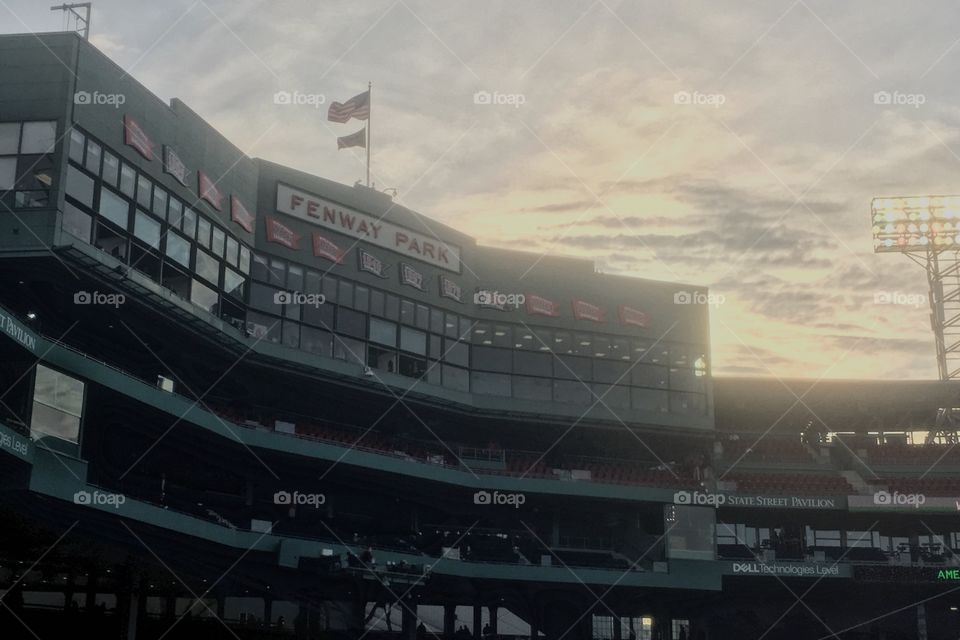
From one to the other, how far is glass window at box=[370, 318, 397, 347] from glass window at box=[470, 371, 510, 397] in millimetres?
5659

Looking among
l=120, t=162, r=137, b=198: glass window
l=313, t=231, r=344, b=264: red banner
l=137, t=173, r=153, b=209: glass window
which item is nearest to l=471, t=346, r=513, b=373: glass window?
l=313, t=231, r=344, b=264: red banner

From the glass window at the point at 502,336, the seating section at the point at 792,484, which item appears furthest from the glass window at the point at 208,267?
the seating section at the point at 792,484

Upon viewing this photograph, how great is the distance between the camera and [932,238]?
70438mm

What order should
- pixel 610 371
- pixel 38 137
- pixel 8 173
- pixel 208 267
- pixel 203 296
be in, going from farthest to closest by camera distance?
1. pixel 610 371
2. pixel 208 267
3. pixel 203 296
4. pixel 38 137
5. pixel 8 173

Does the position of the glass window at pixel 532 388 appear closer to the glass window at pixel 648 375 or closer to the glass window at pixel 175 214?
the glass window at pixel 648 375

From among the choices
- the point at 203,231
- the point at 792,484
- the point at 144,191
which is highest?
the point at 144,191

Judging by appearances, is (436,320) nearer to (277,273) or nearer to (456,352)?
(456,352)

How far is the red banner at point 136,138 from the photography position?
43062 mm

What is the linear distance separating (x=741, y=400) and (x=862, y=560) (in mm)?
11754

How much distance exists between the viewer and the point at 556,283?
63.5 metres

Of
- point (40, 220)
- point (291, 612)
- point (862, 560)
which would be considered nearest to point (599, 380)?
point (862, 560)

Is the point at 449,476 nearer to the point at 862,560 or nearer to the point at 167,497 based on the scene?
the point at 167,497

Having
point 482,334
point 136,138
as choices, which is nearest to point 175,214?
point 136,138

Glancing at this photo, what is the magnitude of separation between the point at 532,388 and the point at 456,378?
4394 millimetres
